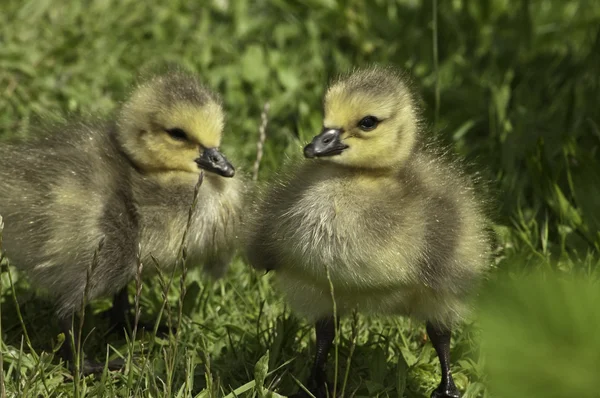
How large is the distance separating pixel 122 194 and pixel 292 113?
167cm

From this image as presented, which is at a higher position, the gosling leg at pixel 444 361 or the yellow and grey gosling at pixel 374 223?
the yellow and grey gosling at pixel 374 223

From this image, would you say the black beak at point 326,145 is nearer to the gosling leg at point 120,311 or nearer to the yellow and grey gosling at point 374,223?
the yellow and grey gosling at point 374,223

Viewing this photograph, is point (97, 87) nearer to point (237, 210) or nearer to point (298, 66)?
point (298, 66)

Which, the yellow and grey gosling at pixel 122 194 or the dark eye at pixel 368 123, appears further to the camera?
the yellow and grey gosling at pixel 122 194

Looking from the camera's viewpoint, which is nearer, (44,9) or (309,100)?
(309,100)

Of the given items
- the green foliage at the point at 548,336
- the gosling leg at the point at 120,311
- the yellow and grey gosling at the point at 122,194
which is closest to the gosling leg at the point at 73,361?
the yellow and grey gosling at the point at 122,194

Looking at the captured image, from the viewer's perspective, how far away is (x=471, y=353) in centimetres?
272

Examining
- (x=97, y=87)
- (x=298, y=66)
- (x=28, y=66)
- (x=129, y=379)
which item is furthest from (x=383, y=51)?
(x=129, y=379)

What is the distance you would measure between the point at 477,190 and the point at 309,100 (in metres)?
1.83

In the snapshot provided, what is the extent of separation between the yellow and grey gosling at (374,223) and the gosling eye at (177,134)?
1.50 ft

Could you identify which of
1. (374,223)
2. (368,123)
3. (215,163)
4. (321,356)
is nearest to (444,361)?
(321,356)

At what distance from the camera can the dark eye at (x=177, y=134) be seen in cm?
282

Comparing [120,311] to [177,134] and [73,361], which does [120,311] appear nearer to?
[73,361]

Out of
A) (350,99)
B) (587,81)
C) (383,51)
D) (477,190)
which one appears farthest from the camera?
(383,51)
